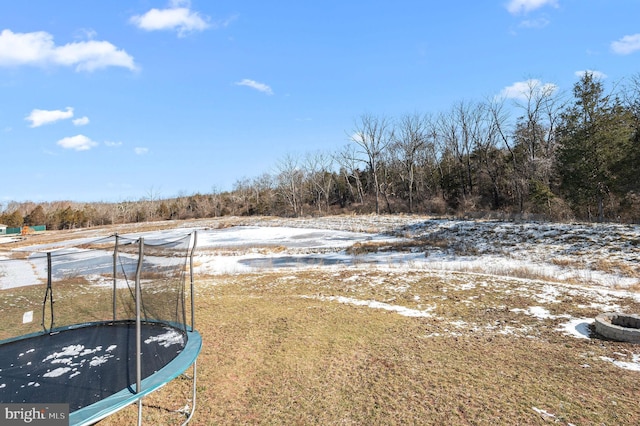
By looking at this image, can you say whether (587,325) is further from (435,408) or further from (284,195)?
(284,195)

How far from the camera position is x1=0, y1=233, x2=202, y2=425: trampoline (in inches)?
114

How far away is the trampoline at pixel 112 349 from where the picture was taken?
2887 mm

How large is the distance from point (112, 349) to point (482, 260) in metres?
14.4

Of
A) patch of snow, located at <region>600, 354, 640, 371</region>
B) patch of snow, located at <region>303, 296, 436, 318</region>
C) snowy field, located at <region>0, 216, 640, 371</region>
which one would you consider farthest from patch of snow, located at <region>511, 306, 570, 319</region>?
patch of snow, located at <region>303, 296, 436, 318</region>

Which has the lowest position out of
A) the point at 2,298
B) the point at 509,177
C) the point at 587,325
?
the point at 587,325

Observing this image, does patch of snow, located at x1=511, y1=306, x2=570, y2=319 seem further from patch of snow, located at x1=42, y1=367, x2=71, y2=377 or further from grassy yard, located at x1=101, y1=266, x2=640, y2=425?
patch of snow, located at x1=42, y1=367, x2=71, y2=377

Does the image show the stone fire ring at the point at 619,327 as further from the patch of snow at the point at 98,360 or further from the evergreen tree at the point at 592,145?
the evergreen tree at the point at 592,145

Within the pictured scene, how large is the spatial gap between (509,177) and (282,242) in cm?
2686

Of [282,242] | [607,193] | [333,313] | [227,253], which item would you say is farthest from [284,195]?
[333,313]

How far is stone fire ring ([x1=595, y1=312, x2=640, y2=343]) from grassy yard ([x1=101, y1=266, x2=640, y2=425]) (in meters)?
0.23

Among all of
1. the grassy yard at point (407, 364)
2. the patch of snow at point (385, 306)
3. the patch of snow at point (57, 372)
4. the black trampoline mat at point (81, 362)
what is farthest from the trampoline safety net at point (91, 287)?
the patch of snow at point (385, 306)

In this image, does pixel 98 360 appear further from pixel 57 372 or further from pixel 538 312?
pixel 538 312

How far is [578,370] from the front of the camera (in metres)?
4.58

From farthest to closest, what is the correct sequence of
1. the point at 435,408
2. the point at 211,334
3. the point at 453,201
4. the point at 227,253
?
the point at 453,201, the point at 227,253, the point at 211,334, the point at 435,408
